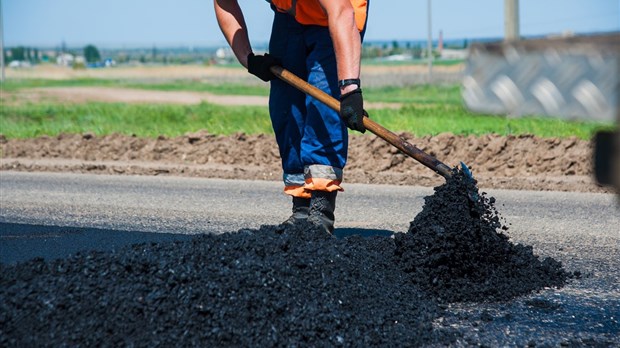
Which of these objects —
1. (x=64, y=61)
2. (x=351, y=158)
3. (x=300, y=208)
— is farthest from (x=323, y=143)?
(x=64, y=61)

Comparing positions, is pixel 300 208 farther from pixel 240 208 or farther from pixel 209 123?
pixel 209 123

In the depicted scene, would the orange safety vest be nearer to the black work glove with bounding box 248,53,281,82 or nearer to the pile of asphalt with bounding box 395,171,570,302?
the black work glove with bounding box 248,53,281,82

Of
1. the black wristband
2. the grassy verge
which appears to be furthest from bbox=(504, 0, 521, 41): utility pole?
the grassy verge

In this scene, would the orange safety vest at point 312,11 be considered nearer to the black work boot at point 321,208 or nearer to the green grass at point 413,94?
the black work boot at point 321,208

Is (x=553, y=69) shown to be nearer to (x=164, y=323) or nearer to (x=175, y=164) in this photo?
(x=164, y=323)

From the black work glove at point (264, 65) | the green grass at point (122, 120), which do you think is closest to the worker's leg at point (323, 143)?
the black work glove at point (264, 65)

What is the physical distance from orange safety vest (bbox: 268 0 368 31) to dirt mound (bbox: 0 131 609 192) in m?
3.62

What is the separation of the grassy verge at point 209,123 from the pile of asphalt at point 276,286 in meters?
3.62

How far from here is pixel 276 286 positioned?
10.3 ft

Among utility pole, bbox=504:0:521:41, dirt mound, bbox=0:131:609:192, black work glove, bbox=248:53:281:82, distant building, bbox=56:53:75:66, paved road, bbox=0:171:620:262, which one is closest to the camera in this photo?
utility pole, bbox=504:0:521:41

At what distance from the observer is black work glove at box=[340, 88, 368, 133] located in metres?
4.07

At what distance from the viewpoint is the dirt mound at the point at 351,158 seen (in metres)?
8.57

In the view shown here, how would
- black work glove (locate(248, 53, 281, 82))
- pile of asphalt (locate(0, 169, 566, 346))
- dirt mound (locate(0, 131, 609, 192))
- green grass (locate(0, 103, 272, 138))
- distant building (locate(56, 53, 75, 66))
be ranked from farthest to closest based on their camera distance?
distant building (locate(56, 53, 75, 66)), green grass (locate(0, 103, 272, 138)), dirt mound (locate(0, 131, 609, 192)), black work glove (locate(248, 53, 281, 82)), pile of asphalt (locate(0, 169, 566, 346))

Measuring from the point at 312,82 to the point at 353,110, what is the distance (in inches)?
19.7
